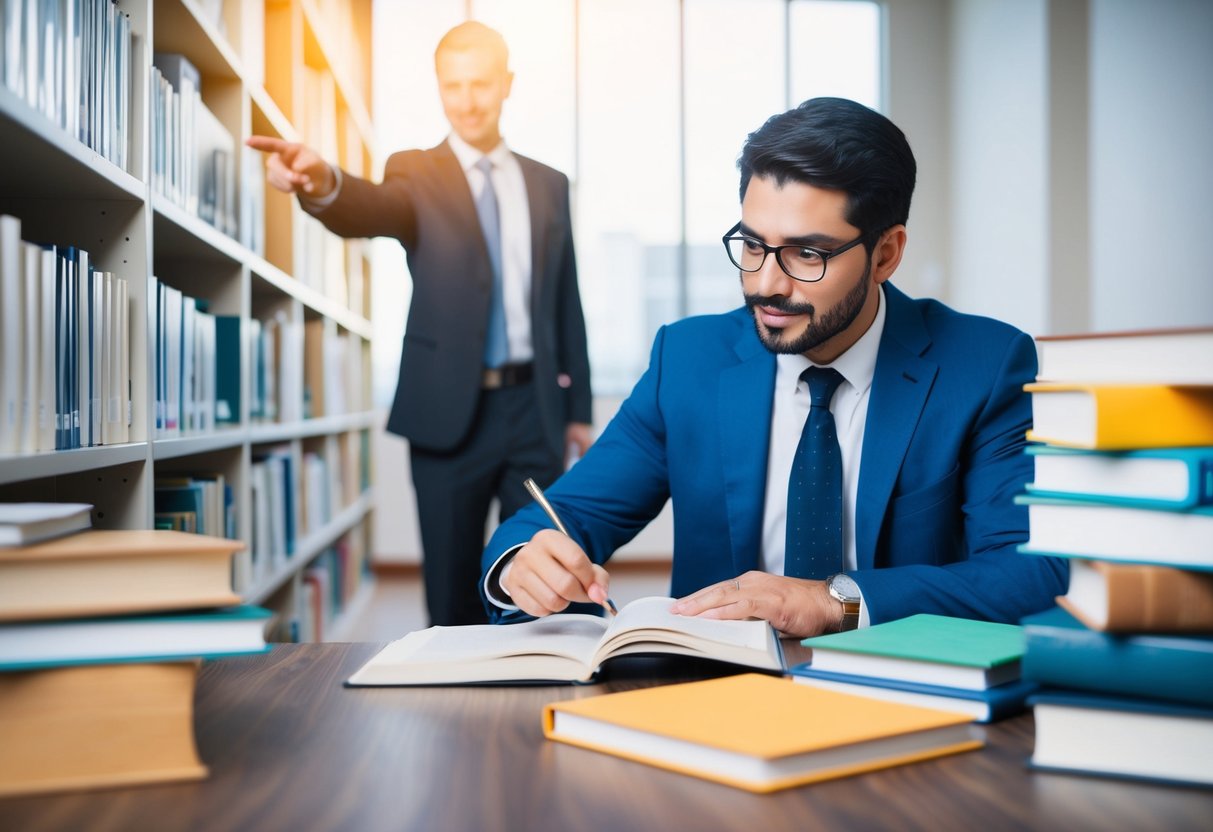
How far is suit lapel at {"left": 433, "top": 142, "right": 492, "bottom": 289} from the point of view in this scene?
265 centimetres

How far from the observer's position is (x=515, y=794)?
621mm

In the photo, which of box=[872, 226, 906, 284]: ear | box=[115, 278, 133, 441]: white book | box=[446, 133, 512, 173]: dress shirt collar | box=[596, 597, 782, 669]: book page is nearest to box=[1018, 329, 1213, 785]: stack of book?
box=[596, 597, 782, 669]: book page

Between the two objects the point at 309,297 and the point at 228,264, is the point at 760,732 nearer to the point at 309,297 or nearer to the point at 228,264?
the point at 228,264

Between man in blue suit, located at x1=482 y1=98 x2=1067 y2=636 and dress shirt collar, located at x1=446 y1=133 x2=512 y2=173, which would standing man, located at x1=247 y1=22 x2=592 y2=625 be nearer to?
dress shirt collar, located at x1=446 y1=133 x2=512 y2=173

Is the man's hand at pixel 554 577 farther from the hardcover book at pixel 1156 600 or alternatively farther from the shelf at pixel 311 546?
the shelf at pixel 311 546

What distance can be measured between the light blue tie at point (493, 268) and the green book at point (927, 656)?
6.24 feet

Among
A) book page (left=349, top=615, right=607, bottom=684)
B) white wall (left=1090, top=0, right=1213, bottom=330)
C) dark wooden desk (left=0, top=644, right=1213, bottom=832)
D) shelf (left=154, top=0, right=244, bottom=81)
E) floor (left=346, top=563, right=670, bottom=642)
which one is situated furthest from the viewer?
white wall (left=1090, top=0, right=1213, bottom=330)

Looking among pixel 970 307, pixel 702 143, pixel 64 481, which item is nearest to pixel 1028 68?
pixel 970 307

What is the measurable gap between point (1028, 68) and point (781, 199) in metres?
4.23

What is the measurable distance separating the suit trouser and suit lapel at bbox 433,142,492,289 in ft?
1.02

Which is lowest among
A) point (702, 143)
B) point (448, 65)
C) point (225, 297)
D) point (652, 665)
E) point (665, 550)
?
point (665, 550)

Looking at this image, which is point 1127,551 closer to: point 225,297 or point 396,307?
point 225,297

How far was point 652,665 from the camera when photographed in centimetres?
96

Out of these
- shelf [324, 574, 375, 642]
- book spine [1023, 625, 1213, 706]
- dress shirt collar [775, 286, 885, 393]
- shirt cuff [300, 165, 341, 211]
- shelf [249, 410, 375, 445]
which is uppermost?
shirt cuff [300, 165, 341, 211]
